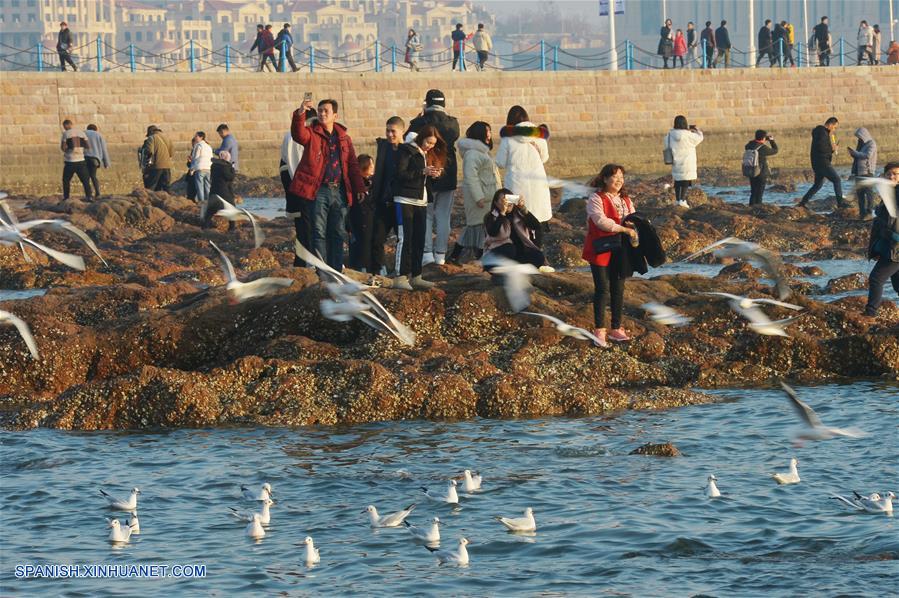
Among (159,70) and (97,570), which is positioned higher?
(159,70)

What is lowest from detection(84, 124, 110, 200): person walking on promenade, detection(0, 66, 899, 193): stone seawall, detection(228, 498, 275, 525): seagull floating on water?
detection(228, 498, 275, 525): seagull floating on water

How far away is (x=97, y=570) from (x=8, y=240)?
9.31 ft

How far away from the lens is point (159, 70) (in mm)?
36375

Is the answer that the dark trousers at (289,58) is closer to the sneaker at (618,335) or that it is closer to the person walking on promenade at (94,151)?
the person walking on promenade at (94,151)

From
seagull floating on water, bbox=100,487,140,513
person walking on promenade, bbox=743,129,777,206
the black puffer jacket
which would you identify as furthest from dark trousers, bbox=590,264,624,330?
person walking on promenade, bbox=743,129,777,206

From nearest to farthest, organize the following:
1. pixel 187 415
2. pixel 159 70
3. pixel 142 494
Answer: pixel 142 494
pixel 187 415
pixel 159 70

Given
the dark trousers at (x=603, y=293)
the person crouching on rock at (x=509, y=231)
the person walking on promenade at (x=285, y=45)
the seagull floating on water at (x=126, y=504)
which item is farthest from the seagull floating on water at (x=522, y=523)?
the person walking on promenade at (x=285, y=45)

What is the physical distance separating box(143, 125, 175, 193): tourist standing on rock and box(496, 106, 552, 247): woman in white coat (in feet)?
49.8

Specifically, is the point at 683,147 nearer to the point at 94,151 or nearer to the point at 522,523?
the point at 94,151

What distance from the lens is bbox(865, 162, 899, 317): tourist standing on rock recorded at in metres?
13.1

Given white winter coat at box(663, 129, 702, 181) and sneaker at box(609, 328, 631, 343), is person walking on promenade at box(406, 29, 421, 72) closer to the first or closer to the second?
white winter coat at box(663, 129, 702, 181)

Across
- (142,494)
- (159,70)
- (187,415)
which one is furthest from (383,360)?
(159,70)

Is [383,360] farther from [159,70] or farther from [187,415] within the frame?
[159,70]

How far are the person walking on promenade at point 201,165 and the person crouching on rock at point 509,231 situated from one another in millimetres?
12742
